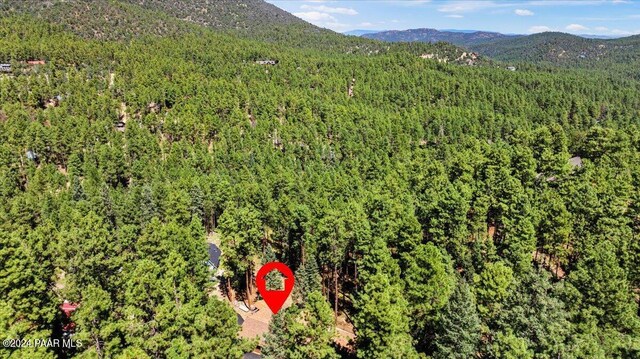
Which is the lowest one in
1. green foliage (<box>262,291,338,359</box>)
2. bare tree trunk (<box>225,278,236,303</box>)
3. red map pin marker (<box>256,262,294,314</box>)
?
bare tree trunk (<box>225,278,236,303</box>)

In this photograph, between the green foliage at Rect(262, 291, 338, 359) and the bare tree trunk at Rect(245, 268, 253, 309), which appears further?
the bare tree trunk at Rect(245, 268, 253, 309)

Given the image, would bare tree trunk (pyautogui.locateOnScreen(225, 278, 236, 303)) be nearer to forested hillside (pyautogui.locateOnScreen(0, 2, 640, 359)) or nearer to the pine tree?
forested hillside (pyautogui.locateOnScreen(0, 2, 640, 359))

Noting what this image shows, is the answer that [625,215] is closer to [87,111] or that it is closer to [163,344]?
[163,344]

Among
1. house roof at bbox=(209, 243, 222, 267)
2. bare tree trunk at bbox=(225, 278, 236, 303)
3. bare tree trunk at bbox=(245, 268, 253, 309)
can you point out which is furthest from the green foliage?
house roof at bbox=(209, 243, 222, 267)

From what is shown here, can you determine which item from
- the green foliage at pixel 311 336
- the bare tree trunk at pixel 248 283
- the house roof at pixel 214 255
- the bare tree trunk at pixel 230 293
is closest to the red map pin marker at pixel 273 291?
the bare tree trunk at pixel 248 283

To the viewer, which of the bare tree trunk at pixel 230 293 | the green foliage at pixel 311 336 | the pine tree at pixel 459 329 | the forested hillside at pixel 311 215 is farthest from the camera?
the bare tree trunk at pixel 230 293

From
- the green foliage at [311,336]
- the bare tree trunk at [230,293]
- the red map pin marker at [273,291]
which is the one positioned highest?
the green foliage at [311,336]

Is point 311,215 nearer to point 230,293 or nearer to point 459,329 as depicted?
point 230,293

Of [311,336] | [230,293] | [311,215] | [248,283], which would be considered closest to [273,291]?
[248,283]

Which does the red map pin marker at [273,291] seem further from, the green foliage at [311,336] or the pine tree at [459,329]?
the pine tree at [459,329]

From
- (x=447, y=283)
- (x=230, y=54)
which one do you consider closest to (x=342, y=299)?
(x=447, y=283)
